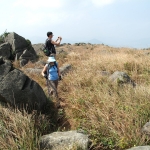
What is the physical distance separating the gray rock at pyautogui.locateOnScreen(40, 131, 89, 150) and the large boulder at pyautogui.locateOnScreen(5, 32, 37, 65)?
12.5m

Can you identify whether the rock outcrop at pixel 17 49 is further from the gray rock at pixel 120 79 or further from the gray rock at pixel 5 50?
the gray rock at pixel 120 79

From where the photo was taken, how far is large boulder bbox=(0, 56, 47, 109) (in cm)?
637

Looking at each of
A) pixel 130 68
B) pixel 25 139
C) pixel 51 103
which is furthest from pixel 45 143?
pixel 130 68

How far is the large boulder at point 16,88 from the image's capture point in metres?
6.37

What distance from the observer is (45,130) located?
602 cm

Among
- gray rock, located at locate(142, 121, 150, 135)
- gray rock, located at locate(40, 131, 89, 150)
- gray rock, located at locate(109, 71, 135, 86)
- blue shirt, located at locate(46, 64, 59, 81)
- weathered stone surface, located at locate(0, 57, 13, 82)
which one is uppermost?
weathered stone surface, located at locate(0, 57, 13, 82)

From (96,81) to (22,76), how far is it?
3209 millimetres

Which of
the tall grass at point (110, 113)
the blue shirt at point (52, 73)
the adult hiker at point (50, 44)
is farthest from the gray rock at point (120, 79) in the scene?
the adult hiker at point (50, 44)

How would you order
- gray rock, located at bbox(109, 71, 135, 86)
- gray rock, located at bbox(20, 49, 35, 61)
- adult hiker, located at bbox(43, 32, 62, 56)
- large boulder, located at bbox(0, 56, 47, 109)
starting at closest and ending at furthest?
large boulder, located at bbox(0, 56, 47, 109) → gray rock, located at bbox(109, 71, 135, 86) → adult hiker, located at bbox(43, 32, 62, 56) → gray rock, located at bbox(20, 49, 35, 61)

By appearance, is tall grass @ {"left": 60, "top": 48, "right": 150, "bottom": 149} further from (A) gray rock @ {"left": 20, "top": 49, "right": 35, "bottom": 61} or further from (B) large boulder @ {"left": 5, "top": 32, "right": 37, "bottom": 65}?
(B) large boulder @ {"left": 5, "top": 32, "right": 37, "bottom": 65}

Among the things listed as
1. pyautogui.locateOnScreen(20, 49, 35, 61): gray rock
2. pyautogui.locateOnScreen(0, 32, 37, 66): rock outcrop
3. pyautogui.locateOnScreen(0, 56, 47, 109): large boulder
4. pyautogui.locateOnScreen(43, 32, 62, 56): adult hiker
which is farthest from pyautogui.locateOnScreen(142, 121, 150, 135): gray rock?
pyautogui.locateOnScreen(20, 49, 35, 61): gray rock

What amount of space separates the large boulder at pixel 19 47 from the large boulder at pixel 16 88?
10573 mm

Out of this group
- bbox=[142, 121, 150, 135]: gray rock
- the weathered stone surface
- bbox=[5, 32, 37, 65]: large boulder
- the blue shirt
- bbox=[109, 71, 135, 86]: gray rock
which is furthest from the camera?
bbox=[5, 32, 37, 65]: large boulder

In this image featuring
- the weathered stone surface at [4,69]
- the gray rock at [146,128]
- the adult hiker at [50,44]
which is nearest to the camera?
the gray rock at [146,128]
